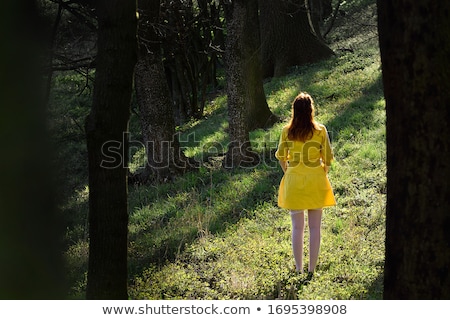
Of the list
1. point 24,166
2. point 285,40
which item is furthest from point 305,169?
point 285,40

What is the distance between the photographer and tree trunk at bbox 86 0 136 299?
16.7 ft

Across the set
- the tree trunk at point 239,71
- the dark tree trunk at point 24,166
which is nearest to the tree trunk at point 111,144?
the dark tree trunk at point 24,166

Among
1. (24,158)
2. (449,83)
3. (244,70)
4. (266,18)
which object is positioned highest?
(266,18)

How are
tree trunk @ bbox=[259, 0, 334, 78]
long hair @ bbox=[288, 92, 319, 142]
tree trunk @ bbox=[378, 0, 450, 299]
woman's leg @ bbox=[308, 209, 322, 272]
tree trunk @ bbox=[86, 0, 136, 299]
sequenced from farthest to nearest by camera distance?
1. tree trunk @ bbox=[259, 0, 334, 78]
2. woman's leg @ bbox=[308, 209, 322, 272]
3. long hair @ bbox=[288, 92, 319, 142]
4. tree trunk @ bbox=[86, 0, 136, 299]
5. tree trunk @ bbox=[378, 0, 450, 299]

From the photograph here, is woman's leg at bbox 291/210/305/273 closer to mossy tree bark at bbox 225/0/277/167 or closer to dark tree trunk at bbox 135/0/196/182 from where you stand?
mossy tree bark at bbox 225/0/277/167

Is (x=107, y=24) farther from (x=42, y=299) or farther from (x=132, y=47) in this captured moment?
(x=42, y=299)

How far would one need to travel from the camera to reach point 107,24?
5.08 meters

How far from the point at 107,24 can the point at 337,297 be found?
12.3ft

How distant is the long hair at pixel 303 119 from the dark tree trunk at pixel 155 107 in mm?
5902

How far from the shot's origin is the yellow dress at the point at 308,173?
7.22m

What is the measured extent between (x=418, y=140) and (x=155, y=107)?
Answer: 9225mm

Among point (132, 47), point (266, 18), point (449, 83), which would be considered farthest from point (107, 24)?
point (266, 18)

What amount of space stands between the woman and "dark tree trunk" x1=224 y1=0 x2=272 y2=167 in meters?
5.77

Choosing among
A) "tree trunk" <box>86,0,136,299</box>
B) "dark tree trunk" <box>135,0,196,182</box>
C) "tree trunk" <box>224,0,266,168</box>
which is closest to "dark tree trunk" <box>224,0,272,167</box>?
"tree trunk" <box>224,0,266,168</box>
